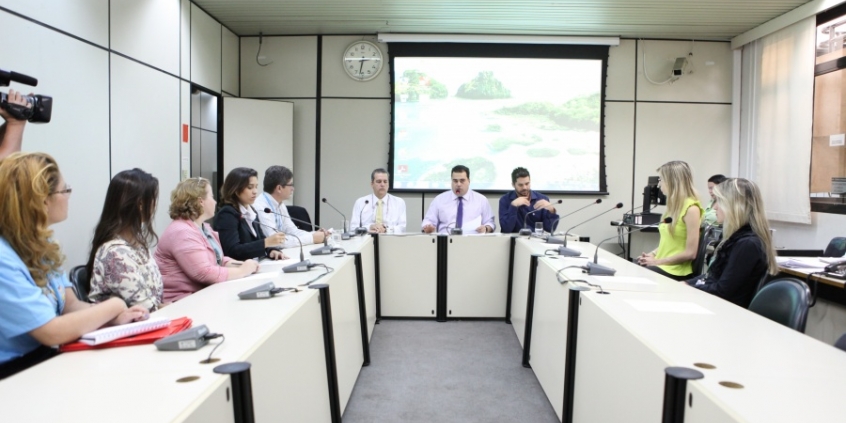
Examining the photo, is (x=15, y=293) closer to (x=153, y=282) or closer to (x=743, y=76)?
(x=153, y=282)

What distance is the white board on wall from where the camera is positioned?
603 cm

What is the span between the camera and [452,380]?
3.20 meters

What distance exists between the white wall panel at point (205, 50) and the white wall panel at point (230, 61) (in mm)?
167

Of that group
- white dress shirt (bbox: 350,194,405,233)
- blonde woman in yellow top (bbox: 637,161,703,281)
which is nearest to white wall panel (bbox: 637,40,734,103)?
white dress shirt (bbox: 350,194,405,233)

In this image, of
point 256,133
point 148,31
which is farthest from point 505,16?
point 148,31

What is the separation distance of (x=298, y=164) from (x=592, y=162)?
11.5 feet

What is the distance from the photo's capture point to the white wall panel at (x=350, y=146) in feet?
21.6

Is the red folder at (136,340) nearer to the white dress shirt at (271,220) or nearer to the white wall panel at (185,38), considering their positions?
the white dress shirt at (271,220)

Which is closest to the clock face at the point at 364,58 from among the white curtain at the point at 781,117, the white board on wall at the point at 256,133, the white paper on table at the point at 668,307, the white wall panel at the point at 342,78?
the white wall panel at the point at 342,78

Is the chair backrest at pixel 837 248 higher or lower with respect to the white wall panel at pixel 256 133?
lower

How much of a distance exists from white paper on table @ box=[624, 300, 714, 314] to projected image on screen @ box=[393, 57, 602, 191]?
14.8 ft

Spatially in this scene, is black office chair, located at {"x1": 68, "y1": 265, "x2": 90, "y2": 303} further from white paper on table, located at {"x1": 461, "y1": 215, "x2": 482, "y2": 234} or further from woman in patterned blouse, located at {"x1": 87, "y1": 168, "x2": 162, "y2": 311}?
white paper on table, located at {"x1": 461, "y1": 215, "x2": 482, "y2": 234}

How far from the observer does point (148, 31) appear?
4480 mm

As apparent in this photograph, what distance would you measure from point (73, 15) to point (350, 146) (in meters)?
3.37
